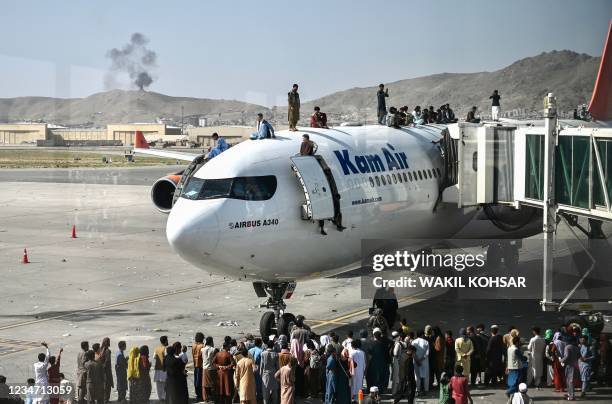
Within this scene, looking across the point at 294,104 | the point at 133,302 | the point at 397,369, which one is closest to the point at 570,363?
the point at 397,369

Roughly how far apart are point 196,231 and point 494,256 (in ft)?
45.9

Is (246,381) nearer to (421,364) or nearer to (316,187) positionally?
(421,364)

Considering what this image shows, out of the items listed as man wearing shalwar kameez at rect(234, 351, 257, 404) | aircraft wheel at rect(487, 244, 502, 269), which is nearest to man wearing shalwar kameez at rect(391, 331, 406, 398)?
man wearing shalwar kameez at rect(234, 351, 257, 404)

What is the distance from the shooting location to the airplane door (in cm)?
2056

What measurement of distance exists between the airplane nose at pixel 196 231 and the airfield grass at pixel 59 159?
82.4 metres

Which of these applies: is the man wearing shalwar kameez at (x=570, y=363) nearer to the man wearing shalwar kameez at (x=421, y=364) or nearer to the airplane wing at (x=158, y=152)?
the man wearing shalwar kameez at (x=421, y=364)

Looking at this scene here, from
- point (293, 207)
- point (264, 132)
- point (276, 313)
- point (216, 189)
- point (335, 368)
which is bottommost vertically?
point (335, 368)

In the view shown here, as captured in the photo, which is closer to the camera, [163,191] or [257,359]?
[257,359]

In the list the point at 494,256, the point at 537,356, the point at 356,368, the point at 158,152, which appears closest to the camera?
the point at 356,368

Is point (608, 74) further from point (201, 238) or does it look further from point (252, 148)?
point (201, 238)

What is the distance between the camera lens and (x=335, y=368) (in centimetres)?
1681

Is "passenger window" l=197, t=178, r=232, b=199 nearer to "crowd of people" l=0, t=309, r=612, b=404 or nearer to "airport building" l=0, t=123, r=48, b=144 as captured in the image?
"crowd of people" l=0, t=309, r=612, b=404

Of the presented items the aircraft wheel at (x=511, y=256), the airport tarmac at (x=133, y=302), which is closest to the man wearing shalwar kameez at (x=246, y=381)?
the airport tarmac at (x=133, y=302)

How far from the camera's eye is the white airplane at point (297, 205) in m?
19.7
